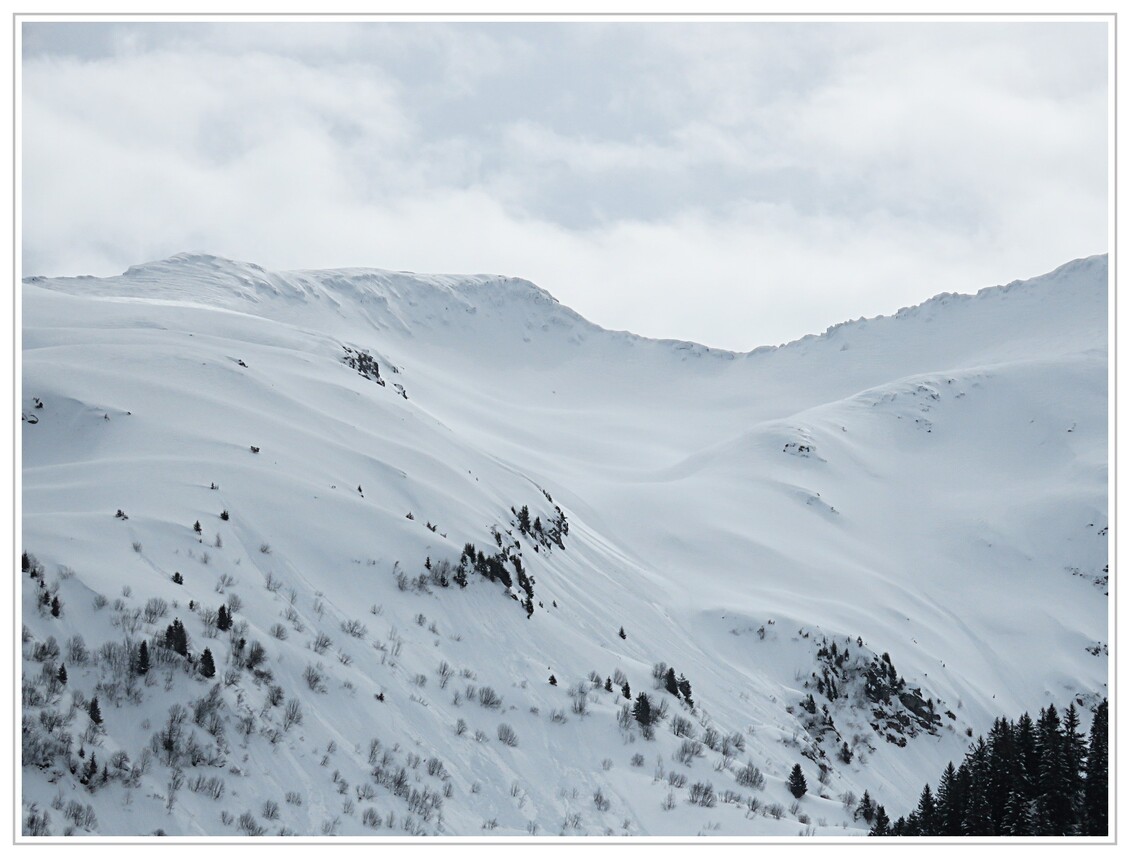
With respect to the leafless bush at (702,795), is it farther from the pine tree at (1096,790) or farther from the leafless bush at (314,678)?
the leafless bush at (314,678)

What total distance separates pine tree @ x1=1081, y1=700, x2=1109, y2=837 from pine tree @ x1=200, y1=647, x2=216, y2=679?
45.5 feet

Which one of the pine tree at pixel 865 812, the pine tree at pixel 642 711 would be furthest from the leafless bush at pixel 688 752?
the pine tree at pixel 865 812

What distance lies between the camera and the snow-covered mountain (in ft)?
36.9

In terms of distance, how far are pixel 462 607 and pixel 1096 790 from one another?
41.4 ft

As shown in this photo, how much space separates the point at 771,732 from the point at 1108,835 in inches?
466

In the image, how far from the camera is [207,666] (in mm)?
11789

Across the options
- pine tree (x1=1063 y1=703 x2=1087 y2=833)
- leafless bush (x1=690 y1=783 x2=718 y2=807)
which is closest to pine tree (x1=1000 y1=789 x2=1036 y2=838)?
pine tree (x1=1063 y1=703 x2=1087 y2=833)

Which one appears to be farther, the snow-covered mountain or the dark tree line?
the dark tree line

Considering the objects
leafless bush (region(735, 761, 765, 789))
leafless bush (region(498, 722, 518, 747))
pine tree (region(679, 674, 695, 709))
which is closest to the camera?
leafless bush (region(498, 722, 518, 747))

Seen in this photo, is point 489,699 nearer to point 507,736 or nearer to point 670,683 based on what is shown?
point 507,736

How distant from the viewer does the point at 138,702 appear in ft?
35.8

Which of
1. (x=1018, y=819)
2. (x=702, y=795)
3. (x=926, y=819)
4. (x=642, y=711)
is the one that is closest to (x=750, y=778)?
(x=642, y=711)

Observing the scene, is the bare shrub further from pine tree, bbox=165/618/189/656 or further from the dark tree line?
the dark tree line
